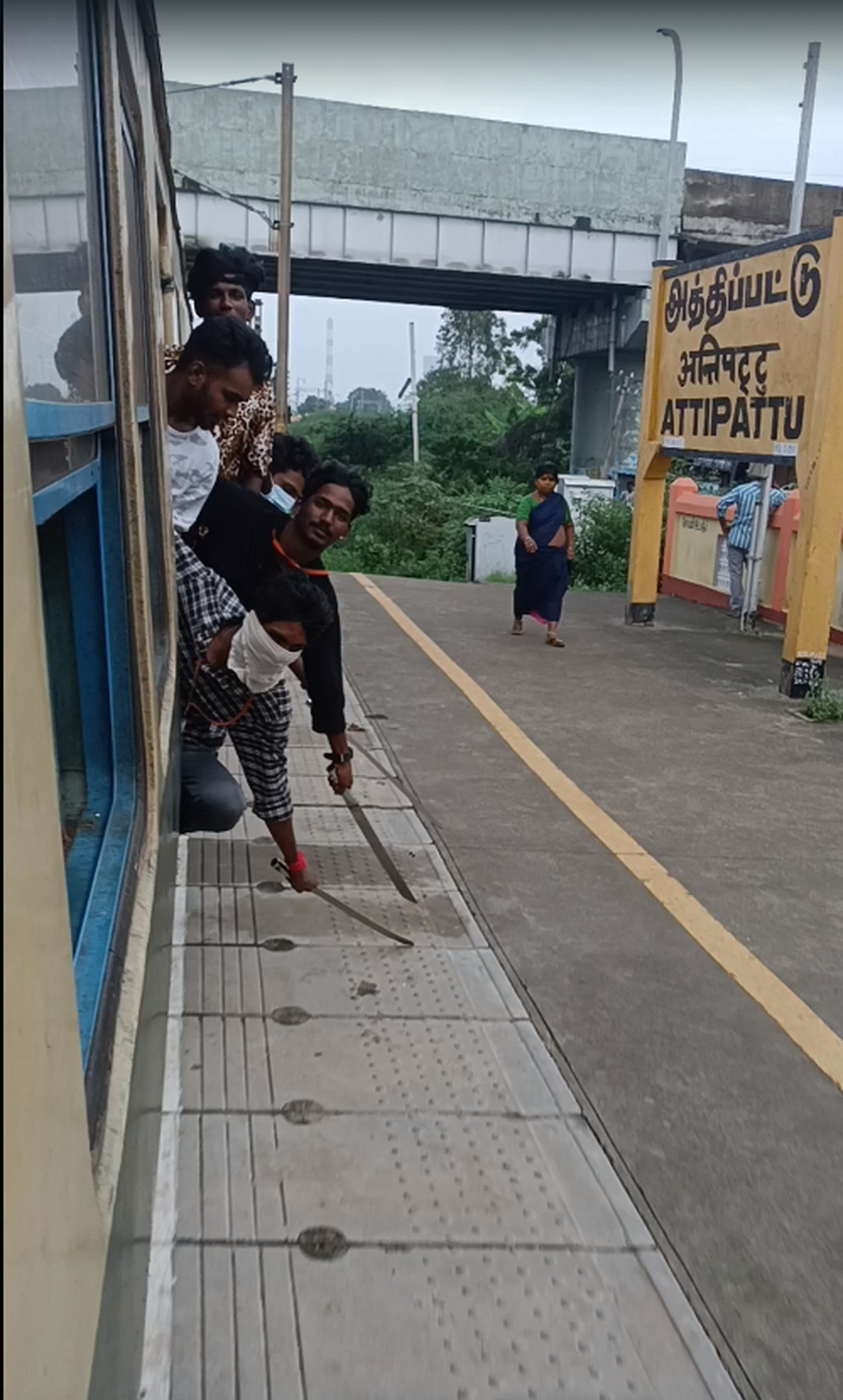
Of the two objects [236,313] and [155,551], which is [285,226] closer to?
[236,313]

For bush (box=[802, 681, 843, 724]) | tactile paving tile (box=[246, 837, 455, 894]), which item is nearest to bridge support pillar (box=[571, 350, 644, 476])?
bush (box=[802, 681, 843, 724])

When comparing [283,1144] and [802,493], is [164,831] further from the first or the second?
[802,493]

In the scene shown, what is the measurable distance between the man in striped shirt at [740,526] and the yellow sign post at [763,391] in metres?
0.66

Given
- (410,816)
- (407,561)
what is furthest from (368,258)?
(410,816)

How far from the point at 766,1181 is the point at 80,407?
6.98ft

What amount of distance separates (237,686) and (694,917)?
5.77 feet

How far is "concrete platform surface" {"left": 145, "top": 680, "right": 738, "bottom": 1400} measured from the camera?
6.44ft

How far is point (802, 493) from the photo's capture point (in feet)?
24.0

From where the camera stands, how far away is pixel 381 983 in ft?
10.7

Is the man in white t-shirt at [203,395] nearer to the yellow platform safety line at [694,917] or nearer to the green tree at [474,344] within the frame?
the yellow platform safety line at [694,917]

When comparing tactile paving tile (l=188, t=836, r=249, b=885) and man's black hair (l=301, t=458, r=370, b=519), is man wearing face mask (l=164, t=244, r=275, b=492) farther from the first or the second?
tactile paving tile (l=188, t=836, r=249, b=885)

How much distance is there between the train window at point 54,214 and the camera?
1035mm

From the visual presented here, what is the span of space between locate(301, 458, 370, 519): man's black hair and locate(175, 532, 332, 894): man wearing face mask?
12.7 inches

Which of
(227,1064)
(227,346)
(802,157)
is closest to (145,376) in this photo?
(227,346)
